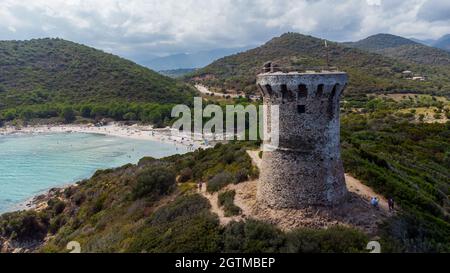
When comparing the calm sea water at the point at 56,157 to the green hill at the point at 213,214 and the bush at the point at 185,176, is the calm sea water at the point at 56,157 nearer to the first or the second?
the green hill at the point at 213,214

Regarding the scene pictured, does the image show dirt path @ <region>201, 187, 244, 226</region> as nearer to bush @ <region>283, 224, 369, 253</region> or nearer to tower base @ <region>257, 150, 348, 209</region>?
tower base @ <region>257, 150, 348, 209</region>

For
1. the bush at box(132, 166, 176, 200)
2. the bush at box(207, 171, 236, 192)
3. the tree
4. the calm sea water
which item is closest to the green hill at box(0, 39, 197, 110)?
the tree

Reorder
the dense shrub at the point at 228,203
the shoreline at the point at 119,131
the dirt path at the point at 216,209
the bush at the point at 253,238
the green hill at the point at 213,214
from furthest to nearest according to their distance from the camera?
the shoreline at the point at 119,131, the dense shrub at the point at 228,203, the dirt path at the point at 216,209, the green hill at the point at 213,214, the bush at the point at 253,238

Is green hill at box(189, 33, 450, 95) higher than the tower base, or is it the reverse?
green hill at box(189, 33, 450, 95)

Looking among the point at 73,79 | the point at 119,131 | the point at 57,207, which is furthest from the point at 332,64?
the point at 57,207

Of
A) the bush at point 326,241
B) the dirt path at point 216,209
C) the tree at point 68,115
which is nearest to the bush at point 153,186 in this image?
the dirt path at point 216,209
